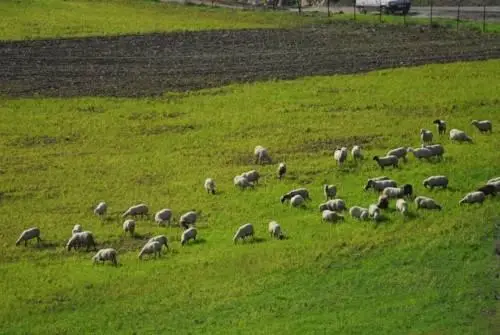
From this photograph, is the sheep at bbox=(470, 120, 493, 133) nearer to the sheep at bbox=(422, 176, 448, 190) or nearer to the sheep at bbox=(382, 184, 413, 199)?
the sheep at bbox=(422, 176, 448, 190)

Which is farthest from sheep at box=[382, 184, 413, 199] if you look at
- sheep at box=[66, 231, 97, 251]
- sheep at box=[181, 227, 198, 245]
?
sheep at box=[66, 231, 97, 251]

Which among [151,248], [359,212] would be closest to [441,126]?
[359,212]

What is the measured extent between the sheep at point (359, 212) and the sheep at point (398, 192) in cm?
150

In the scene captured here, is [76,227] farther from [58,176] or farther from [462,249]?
[462,249]

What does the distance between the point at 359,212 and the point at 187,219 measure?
495 cm

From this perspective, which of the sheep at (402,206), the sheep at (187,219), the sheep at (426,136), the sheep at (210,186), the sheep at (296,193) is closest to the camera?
the sheep at (402,206)

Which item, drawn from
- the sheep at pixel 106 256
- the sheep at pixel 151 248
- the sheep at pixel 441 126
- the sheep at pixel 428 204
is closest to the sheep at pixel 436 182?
the sheep at pixel 428 204

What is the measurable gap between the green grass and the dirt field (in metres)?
4.14

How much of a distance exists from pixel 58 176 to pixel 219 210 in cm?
760

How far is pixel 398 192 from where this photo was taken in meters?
34.8

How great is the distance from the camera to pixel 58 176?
133 feet

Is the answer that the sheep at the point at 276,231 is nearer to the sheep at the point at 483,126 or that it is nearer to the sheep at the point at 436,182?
the sheep at the point at 436,182

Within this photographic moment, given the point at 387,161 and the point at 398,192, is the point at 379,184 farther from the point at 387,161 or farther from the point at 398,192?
the point at 387,161

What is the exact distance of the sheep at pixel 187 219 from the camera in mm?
33625
